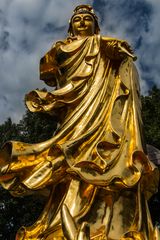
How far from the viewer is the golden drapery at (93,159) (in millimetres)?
3594

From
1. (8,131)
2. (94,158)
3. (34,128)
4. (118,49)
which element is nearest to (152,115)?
(34,128)

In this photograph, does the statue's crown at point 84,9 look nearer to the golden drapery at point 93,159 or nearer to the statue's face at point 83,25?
the statue's face at point 83,25

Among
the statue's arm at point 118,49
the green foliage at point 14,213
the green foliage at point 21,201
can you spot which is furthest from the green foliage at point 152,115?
the statue's arm at point 118,49

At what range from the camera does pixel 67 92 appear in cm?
427

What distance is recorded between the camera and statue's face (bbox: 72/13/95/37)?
4926 millimetres

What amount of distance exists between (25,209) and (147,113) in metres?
3.04

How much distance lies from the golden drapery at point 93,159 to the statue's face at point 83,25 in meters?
0.50

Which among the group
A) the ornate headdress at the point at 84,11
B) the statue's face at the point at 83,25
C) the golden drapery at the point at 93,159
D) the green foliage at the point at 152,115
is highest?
the green foliage at the point at 152,115

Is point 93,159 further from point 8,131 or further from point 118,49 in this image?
point 8,131

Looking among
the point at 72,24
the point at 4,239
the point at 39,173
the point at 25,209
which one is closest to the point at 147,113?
the point at 25,209

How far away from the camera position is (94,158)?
12.3 ft

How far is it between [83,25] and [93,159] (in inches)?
67.8

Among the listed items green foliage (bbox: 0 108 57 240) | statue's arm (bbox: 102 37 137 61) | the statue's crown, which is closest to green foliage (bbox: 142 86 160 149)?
green foliage (bbox: 0 108 57 240)

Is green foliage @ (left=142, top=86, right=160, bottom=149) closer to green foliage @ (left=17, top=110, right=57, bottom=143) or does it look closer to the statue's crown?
green foliage @ (left=17, top=110, right=57, bottom=143)
